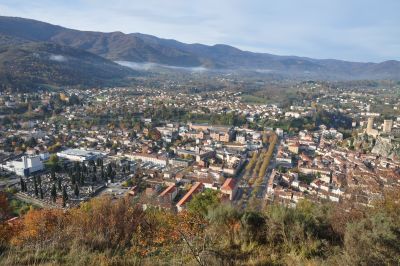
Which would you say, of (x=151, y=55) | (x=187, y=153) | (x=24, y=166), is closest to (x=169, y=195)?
(x=187, y=153)

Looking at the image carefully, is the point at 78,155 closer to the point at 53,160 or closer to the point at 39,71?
the point at 53,160

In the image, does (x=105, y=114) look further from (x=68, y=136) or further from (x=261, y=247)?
(x=261, y=247)

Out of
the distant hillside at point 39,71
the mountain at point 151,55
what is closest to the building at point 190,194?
the distant hillside at point 39,71

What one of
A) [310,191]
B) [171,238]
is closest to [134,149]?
[310,191]

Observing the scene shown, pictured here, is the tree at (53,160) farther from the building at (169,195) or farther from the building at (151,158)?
the building at (169,195)

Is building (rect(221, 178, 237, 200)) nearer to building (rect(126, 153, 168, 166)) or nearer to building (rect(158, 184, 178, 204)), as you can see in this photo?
building (rect(158, 184, 178, 204))

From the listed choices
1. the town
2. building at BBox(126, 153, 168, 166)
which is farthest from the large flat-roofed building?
building at BBox(126, 153, 168, 166)
